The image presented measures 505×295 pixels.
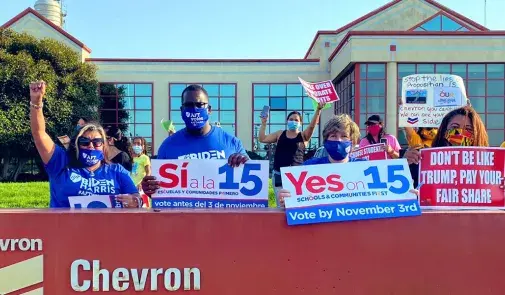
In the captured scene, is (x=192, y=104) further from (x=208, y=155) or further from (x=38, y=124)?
(x=38, y=124)

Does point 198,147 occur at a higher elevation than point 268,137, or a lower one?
lower

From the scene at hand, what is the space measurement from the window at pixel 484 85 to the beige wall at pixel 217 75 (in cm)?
669

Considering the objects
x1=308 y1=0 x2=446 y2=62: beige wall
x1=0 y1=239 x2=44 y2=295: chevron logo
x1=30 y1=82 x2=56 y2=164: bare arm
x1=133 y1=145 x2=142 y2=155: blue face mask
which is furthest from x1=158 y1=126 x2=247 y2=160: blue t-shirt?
x1=308 y1=0 x2=446 y2=62: beige wall

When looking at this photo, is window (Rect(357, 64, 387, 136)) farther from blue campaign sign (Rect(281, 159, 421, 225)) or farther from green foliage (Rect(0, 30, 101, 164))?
Answer: blue campaign sign (Rect(281, 159, 421, 225))

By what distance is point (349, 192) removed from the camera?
3.01 metres

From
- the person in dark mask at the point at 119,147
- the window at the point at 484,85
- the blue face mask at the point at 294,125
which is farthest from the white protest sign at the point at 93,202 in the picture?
the window at the point at 484,85

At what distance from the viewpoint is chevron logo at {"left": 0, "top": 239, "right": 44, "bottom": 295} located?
2.82 metres

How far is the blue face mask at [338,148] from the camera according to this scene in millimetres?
3535

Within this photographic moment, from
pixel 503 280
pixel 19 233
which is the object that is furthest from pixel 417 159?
pixel 19 233

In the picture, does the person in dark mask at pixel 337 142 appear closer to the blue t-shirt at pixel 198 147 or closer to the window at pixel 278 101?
the blue t-shirt at pixel 198 147

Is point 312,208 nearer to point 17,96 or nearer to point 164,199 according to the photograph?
point 164,199

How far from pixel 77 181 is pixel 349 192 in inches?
77.6

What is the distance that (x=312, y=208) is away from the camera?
2.96m

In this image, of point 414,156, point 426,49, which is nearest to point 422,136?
point 414,156
